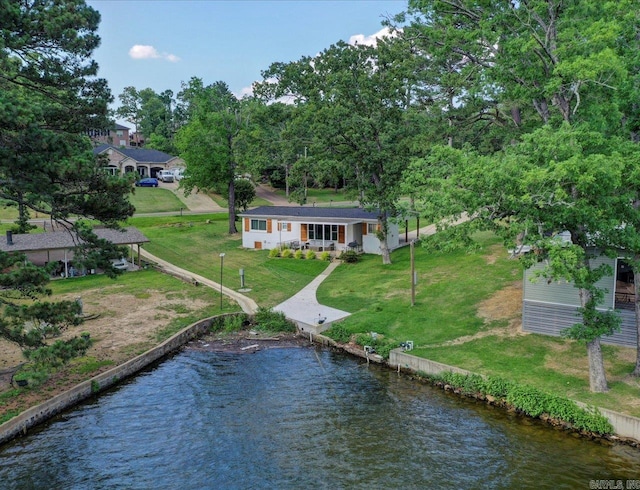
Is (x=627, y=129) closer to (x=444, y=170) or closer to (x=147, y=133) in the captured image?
(x=444, y=170)

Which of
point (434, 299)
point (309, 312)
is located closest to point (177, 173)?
point (309, 312)

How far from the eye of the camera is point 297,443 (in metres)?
15.0

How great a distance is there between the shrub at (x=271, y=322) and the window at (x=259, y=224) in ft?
51.5

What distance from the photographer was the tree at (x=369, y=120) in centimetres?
3309

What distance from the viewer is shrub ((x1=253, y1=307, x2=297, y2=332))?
82.7 feet

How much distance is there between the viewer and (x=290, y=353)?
74.3 ft

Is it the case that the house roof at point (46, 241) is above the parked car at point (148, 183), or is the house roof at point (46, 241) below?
below

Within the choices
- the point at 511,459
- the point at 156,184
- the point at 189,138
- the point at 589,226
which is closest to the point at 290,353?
the point at 511,459

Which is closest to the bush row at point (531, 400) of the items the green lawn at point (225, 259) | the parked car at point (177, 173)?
the green lawn at point (225, 259)

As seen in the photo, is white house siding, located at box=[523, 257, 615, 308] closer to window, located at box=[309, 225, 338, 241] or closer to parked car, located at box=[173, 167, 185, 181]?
window, located at box=[309, 225, 338, 241]

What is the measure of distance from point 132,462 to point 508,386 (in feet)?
39.6

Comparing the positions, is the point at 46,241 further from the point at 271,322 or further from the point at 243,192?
the point at 243,192

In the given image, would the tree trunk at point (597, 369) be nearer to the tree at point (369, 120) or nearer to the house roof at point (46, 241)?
the tree at point (369, 120)

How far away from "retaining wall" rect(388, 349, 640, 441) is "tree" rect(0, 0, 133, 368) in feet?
38.5
